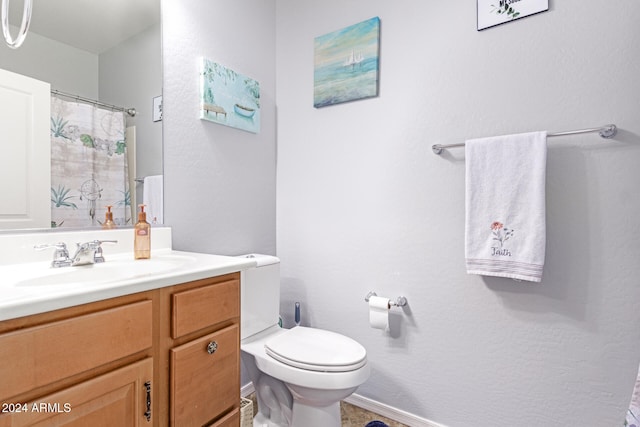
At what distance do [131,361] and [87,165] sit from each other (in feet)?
2.72

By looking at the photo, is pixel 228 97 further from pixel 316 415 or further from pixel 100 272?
pixel 316 415

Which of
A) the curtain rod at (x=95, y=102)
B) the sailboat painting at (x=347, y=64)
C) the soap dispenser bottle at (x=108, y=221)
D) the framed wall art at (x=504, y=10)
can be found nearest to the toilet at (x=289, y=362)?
the soap dispenser bottle at (x=108, y=221)

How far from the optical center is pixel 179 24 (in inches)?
60.3

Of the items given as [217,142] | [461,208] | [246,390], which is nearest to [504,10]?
[461,208]

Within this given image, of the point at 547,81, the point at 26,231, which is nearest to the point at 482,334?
the point at 547,81

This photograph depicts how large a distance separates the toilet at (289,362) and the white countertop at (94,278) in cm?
37

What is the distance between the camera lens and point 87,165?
1.28 metres

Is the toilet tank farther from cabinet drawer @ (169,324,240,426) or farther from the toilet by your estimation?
cabinet drawer @ (169,324,240,426)

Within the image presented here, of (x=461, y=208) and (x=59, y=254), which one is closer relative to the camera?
(x=59, y=254)

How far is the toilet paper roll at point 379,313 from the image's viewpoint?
5.24 ft

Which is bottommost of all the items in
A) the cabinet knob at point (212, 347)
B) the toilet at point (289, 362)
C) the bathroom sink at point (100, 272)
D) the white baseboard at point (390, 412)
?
the white baseboard at point (390, 412)

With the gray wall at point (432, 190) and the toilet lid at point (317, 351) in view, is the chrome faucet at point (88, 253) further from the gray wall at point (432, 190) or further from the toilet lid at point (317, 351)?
the toilet lid at point (317, 351)

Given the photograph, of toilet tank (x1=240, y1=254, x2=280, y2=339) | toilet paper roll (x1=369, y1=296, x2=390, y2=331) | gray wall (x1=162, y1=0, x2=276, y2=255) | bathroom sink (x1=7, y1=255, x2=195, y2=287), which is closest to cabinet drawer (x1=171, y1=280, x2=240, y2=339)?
bathroom sink (x1=7, y1=255, x2=195, y2=287)

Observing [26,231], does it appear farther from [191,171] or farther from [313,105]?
[313,105]
